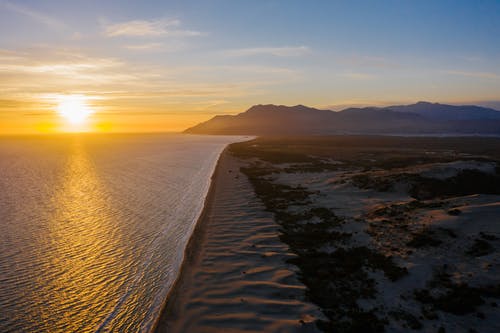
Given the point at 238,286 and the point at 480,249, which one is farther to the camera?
the point at 480,249

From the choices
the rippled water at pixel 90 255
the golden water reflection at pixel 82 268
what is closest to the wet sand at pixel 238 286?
the rippled water at pixel 90 255

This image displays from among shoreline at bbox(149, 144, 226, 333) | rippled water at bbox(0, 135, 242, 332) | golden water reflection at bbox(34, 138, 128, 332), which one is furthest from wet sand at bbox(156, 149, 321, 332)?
golden water reflection at bbox(34, 138, 128, 332)

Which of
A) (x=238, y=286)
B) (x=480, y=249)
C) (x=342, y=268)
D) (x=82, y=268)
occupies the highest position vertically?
(x=480, y=249)

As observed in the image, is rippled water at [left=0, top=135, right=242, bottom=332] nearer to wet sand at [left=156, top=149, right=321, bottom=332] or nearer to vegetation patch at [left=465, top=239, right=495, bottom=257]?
wet sand at [left=156, top=149, right=321, bottom=332]

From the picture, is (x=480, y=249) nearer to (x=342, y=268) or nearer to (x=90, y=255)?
(x=342, y=268)

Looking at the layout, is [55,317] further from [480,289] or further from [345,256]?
[480,289]

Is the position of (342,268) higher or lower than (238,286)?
higher

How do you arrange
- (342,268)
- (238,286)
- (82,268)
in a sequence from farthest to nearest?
(82,268) < (342,268) < (238,286)

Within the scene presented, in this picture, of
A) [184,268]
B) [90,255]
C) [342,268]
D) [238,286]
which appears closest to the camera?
[238,286]

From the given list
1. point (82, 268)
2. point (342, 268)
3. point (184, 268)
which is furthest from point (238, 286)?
point (82, 268)

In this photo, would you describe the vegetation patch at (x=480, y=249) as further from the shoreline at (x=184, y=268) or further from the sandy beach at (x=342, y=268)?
the shoreline at (x=184, y=268)
